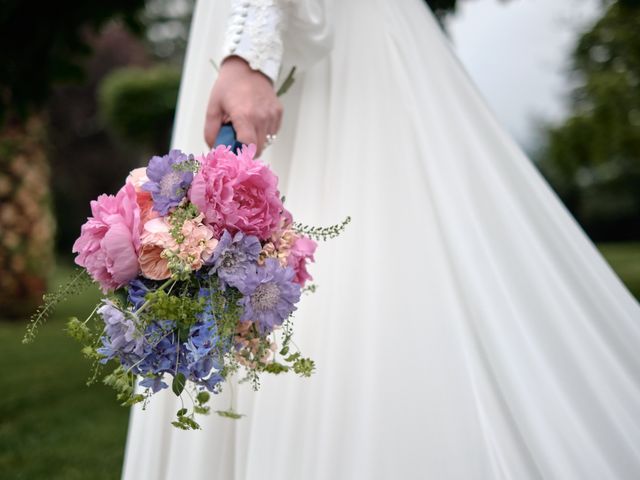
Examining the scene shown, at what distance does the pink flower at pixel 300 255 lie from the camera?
4.16ft

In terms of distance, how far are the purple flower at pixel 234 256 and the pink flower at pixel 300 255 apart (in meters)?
0.10

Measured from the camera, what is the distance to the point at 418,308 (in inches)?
59.1

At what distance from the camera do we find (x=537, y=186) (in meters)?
1.67

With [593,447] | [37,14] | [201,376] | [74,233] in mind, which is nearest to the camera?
[201,376]

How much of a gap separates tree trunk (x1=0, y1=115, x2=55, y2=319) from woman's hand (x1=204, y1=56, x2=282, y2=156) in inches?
283

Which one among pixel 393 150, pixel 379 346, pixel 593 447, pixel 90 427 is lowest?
pixel 593 447

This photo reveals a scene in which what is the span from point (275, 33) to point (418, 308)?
0.79 m

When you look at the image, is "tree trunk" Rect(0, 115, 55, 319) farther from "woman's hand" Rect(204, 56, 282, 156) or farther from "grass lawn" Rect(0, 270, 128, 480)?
"woman's hand" Rect(204, 56, 282, 156)

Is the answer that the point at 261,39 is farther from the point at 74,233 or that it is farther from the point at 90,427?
the point at 74,233

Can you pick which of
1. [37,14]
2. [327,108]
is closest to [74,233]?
[37,14]

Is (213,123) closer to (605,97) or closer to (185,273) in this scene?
(185,273)

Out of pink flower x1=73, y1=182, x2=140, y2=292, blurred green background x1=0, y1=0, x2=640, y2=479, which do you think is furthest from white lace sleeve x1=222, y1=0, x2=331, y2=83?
blurred green background x1=0, y1=0, x2=640, y2=479

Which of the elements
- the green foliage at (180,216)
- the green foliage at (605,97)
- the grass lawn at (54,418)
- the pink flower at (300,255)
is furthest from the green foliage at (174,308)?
the green foliage at (605,97)

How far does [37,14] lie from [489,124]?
3.26 meters
